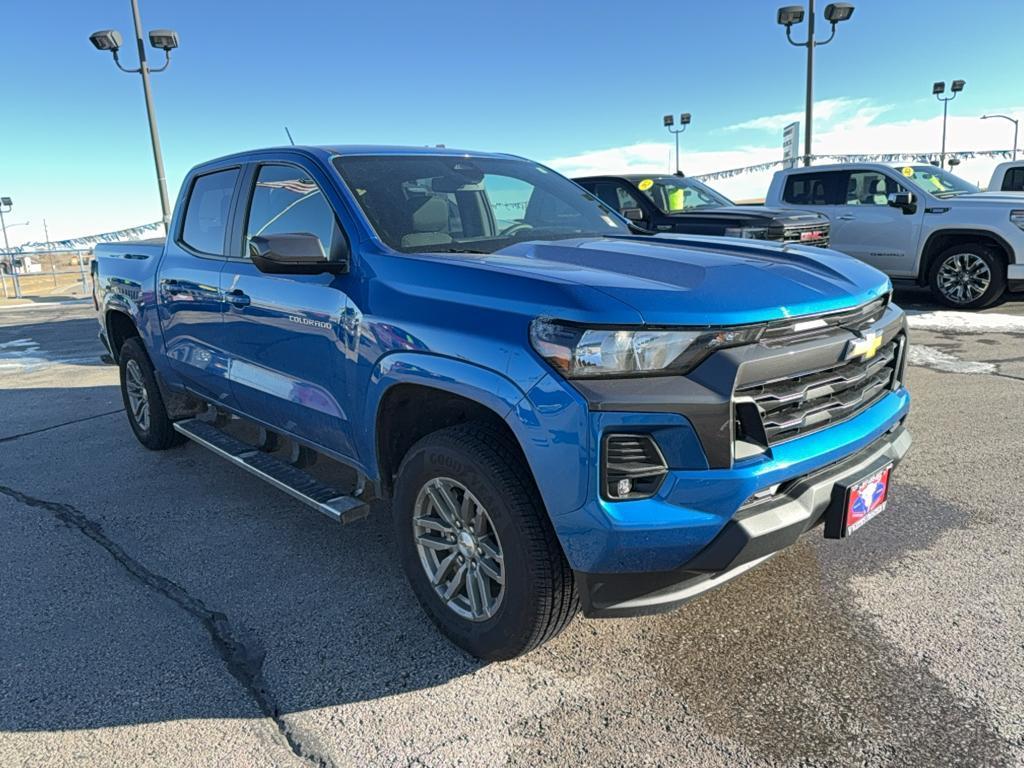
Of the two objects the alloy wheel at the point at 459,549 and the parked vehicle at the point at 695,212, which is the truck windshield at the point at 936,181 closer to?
the parked vehicle at the point at 695,212

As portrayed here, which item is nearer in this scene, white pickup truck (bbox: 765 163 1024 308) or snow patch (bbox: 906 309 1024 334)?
snow patch (bbox: 906 309 1024 334)

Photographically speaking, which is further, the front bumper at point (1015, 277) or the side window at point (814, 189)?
the side window at point (814, 189)

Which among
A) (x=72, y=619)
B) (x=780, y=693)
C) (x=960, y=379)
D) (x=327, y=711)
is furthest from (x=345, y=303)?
(x=960, y=379)

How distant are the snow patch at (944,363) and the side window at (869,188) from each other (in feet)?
12.1


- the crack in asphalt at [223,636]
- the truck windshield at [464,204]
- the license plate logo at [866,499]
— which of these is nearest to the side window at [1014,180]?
the truck windshield at [464,204]

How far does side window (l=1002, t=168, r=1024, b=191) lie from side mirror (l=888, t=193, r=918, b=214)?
415 cm

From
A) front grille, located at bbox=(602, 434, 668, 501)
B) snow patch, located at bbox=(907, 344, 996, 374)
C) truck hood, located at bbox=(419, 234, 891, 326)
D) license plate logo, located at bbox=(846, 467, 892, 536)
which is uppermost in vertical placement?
truck hood, located at bbox=(419, 234, 891, 326)

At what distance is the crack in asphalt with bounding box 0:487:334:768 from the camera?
2.43 metres

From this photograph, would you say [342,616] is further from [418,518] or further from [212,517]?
[212,517]

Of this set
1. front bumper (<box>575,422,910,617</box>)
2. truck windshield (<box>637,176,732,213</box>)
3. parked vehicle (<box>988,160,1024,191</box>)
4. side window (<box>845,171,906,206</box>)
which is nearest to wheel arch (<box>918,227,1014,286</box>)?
side window (<box>845,171,906,206</box>)

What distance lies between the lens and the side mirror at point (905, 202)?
9953 mm

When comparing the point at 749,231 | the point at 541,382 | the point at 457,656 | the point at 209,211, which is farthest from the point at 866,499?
the point at 749,231

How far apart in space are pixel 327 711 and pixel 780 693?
152 centimetres

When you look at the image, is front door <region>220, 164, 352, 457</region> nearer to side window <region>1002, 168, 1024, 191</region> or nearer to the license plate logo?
the license plate logo
